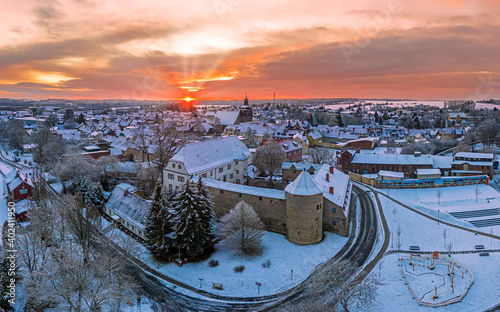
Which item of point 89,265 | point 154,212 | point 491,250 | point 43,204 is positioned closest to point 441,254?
point 491,250

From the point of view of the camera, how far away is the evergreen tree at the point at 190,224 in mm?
32031

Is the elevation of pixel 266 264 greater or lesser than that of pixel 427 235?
lesser

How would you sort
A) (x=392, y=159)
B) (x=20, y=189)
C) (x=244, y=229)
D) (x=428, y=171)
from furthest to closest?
(x=392, y=159) → (x=428, y=171) → (x=20, y=189) → (x=244, y=229)

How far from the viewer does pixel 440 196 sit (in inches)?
1987

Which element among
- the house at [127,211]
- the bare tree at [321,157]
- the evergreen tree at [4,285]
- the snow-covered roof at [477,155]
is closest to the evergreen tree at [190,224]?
the house at [127,211]

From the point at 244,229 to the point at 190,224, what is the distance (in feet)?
18.5

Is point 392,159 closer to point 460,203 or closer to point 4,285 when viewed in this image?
point 460,203

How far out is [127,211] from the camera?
40.8 m

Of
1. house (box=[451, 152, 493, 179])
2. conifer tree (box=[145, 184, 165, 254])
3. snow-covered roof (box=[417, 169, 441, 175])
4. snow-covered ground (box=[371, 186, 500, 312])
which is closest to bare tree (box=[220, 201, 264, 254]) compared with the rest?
conifer tree (box=[145, 184, 165, 254])

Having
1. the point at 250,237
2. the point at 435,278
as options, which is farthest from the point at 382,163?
the point at 250,237

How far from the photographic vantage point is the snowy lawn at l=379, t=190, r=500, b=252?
3462 centimetres

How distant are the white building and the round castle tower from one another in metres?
16.1

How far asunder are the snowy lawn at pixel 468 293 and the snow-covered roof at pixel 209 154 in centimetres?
2743

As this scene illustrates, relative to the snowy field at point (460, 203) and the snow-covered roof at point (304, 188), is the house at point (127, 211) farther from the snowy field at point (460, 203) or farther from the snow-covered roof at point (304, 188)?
the snowy field at point (460, 203)
